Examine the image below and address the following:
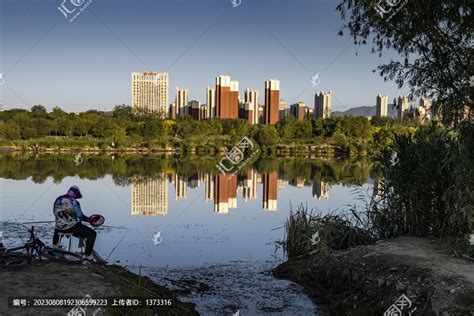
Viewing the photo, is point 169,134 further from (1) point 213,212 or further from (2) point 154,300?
(2) point 154,300

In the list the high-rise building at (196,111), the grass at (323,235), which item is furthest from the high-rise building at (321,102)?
the grass at (323,235)

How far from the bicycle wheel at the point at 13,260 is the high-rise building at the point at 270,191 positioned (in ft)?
38.0

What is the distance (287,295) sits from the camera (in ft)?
26.5

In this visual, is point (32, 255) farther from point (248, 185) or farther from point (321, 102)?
point (321, 102)

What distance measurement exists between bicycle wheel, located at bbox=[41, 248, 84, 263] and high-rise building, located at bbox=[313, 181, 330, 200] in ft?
49.5

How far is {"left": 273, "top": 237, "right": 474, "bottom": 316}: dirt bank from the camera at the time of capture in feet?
20.0

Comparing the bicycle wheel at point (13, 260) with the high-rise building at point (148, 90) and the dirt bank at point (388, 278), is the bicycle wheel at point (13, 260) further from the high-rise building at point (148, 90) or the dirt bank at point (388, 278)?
the high-rise building at point (148, 90)

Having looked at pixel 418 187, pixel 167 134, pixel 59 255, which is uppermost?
pixel 167 134

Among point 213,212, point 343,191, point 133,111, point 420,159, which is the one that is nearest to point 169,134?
point 133,111

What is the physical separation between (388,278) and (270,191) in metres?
16.7

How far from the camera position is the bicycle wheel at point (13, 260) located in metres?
6.84

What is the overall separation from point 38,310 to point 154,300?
61.2 inches

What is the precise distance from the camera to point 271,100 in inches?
3386

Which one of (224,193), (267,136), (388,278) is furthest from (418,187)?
(267,136)
